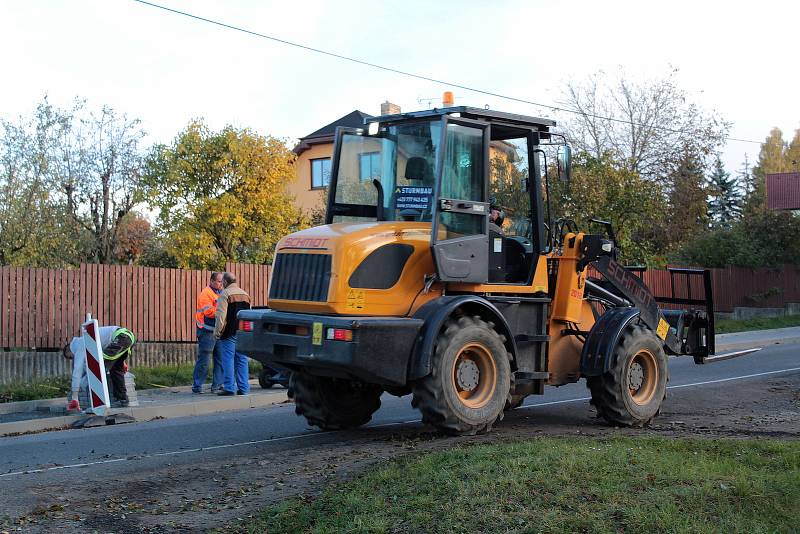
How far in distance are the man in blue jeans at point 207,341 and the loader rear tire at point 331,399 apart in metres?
4.60

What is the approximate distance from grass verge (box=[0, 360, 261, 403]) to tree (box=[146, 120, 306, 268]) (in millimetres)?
6993

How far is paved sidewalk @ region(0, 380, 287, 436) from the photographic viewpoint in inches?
457

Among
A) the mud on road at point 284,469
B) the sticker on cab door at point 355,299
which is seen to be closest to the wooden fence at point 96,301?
the mud on road at point 284,469

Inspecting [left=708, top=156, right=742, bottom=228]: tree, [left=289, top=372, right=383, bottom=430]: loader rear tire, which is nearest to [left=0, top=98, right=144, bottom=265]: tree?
[left=289, top=372, right=383, bottom=430]: loader rear tire

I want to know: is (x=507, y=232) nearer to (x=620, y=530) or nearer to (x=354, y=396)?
(x=354, y=396)

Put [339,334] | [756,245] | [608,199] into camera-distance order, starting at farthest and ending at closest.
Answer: [756,245] < [608,199] < [339,334]

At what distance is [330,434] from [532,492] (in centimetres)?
429

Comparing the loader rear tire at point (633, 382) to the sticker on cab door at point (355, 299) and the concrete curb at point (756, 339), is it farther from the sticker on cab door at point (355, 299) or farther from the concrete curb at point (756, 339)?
the concrete curb at point (756, 339)

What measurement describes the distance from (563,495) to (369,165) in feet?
15.9

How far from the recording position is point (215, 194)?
24.0 metres

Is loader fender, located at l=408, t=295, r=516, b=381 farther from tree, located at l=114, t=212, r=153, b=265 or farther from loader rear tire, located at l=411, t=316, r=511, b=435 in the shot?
tree, located at l=114, t=212, r=153, b=265

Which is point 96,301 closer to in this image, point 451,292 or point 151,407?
point 151,407

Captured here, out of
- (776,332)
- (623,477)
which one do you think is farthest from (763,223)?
(623,477)

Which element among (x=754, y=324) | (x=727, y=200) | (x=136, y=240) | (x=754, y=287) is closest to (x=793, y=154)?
(x=727, y=200)
